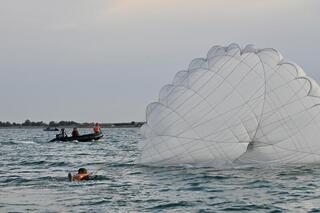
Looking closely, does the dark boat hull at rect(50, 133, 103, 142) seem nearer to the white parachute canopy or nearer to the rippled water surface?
the rippled water surface

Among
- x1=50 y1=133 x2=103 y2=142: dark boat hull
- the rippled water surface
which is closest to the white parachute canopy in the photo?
the rippled water surface

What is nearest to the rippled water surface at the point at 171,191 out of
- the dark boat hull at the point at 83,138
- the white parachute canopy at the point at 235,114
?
the white parachute canopy at the point at 235,114

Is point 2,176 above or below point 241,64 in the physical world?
below

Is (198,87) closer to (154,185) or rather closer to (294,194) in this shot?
(154,185)

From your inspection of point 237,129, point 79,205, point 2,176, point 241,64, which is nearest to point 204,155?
point 237,129

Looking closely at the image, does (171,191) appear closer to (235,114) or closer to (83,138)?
(235,114)

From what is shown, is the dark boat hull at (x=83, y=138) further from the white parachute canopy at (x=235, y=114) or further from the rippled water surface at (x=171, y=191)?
the white parachute canopy at (x=235, y=114)

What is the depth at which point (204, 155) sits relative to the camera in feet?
77.2

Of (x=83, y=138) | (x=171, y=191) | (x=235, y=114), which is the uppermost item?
(x=235, y=114)

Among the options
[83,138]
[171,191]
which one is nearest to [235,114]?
[171,191]

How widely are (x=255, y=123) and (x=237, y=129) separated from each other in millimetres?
968

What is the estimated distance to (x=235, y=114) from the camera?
76.8 ft

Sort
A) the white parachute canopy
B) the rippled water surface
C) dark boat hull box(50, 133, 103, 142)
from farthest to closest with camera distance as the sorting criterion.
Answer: dark boat hull box(50, 133, 103, 142) → the white parachute canopy → the rippled water surface

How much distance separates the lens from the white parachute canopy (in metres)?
23.3
